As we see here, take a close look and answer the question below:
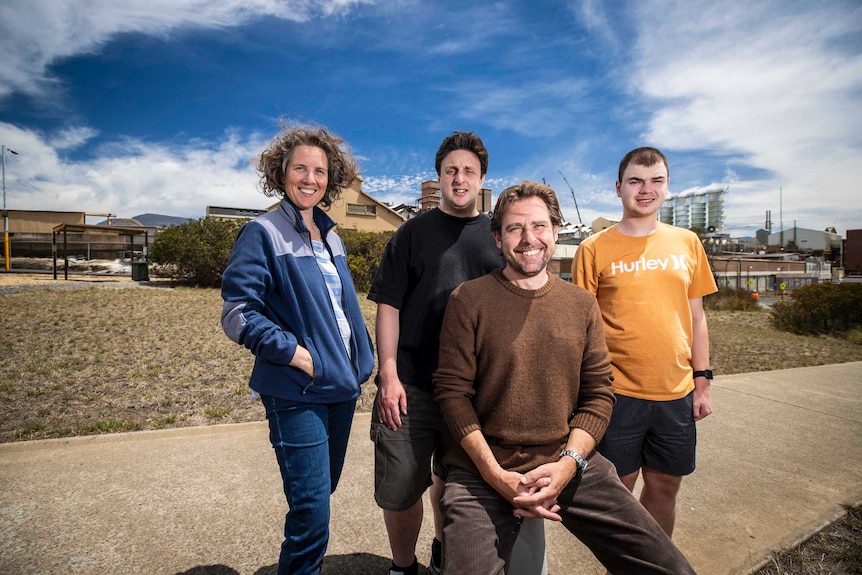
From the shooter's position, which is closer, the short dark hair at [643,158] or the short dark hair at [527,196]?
the short dark hair at [527,196]

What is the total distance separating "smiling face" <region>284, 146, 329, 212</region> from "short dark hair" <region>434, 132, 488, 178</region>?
0.59m

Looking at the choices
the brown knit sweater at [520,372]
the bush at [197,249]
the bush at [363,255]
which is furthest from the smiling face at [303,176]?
the bush at [197,249]

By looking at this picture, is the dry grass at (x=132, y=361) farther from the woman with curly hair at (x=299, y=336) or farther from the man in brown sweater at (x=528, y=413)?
the man in brown sweater at (x=528, y=413)

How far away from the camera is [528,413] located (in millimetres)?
1803

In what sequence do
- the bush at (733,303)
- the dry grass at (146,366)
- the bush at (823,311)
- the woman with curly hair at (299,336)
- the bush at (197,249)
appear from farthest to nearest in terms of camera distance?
the bush at (733,303), the bush at (197,249), the bush at (823,311), the dry grass at (146,366), the woman with curly hair at (299,336)

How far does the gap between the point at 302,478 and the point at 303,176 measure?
1287 mm

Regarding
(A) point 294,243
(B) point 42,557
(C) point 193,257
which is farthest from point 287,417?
(C) point 193,257

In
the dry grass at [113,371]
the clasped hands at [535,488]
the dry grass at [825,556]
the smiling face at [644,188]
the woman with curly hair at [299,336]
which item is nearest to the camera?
the clasped hands at [535,488]

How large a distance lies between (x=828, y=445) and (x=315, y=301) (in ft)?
15.9

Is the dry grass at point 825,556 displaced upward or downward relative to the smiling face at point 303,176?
downward

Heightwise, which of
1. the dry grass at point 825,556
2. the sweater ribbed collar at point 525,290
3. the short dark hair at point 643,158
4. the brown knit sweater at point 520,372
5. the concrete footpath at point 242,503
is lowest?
the dry grass at point 825,556

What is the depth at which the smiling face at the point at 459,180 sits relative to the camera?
7.31ft

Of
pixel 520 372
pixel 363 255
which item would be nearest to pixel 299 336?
pixel 520 372

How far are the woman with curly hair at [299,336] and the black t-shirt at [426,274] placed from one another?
20 cm
